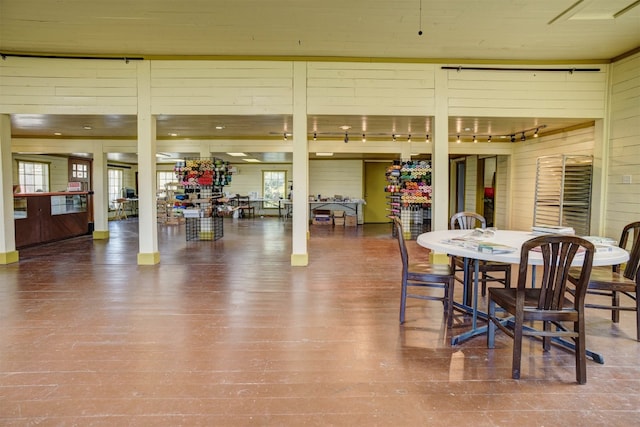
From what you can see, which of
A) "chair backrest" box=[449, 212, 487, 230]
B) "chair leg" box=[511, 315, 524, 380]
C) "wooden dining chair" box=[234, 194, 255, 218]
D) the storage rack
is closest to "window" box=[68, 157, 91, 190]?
"wooden dining chair" box=[234, 194, 255, 218]

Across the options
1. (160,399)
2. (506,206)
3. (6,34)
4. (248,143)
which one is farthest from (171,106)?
(506,206)

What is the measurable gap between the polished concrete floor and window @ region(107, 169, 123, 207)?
10496 millimetres

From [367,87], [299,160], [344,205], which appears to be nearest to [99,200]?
[299,160]

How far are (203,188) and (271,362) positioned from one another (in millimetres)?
6492

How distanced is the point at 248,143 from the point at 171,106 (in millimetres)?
3749

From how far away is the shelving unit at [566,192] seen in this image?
6250 millimetres

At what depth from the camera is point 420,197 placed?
8125 mm

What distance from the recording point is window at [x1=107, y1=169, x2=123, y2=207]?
14.2 m

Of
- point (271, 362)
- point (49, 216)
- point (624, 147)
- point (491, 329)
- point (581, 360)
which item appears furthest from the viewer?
point (49, 216)

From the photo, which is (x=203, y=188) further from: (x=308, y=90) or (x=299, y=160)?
(x=308, y=90)

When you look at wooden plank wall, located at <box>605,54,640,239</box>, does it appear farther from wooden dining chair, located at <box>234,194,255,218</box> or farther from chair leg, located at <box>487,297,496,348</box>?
wooden dining chair, located at <box>234,194,255,218</box>

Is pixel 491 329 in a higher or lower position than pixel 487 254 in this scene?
lower

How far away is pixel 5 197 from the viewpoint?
589cm

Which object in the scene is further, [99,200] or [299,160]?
[99,200]
